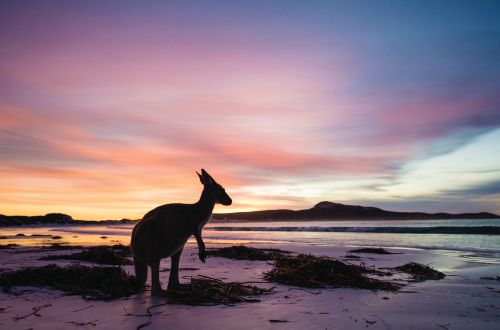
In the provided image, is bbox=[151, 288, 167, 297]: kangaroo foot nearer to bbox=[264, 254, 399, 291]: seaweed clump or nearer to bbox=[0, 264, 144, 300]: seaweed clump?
bbox=[0, 264, 144, 300]: seaweed clump

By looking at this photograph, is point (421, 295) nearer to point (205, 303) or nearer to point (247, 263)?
point (205, 303)

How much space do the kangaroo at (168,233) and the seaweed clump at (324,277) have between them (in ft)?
7.85

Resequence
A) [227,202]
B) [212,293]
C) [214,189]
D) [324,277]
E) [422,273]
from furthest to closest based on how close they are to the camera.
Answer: [422,273], [324,277], [227,202], [214,189], [212,293]

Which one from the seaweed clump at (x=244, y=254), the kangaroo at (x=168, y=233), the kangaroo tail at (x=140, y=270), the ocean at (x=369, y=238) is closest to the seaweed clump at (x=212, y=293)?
the kangaroo at (x=168, y=233)

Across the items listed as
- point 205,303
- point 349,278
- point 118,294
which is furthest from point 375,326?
point 118,294

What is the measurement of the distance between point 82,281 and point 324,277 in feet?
15.6

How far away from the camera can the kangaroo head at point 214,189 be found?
21.7ft

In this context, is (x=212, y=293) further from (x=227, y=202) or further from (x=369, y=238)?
(x=369, y=238)

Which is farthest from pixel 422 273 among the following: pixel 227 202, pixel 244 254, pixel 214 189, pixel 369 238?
pixel 369 238

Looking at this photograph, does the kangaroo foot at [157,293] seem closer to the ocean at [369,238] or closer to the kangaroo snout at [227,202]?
the kangaroo snout at [227,202]

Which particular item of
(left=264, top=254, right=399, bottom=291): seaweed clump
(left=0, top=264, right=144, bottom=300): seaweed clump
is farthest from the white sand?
(left=264, top=254, right=399, bottom=291): seaweed clump

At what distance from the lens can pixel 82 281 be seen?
270 inches

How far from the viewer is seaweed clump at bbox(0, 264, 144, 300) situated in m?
6.21

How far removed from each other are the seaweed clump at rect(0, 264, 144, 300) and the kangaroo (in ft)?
1.30
